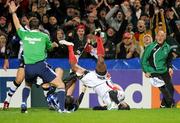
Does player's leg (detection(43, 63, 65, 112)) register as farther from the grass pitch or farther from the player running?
the player running

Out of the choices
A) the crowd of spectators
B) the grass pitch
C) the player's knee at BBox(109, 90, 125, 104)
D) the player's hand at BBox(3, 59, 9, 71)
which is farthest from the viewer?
the crowd of spectators

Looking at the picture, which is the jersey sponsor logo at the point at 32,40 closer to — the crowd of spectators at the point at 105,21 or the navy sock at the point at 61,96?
the navy sock at the point at 61,96

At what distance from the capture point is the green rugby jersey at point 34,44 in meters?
13.7

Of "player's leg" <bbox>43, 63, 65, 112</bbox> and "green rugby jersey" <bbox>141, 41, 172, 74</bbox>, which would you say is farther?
"green rugby jersey" <bbox>141, 41, 172, 74</bbox>

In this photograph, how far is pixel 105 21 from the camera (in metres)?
19.9

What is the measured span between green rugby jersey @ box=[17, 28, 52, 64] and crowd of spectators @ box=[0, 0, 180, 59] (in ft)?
11.4

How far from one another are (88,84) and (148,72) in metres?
1.76

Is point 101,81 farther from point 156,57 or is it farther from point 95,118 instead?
point 95,118

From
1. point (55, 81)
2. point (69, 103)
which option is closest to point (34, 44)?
point (55, 81)

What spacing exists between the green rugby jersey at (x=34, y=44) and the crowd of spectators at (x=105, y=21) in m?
3.46

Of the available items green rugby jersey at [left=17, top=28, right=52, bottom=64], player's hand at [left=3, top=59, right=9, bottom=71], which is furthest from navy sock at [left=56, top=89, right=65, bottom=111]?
player's hand at [left=3, top=59, right=9, bottom=71]

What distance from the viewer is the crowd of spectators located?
1797 cm

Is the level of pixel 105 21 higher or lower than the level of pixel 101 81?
higher

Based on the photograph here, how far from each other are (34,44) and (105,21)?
645 centimetres
